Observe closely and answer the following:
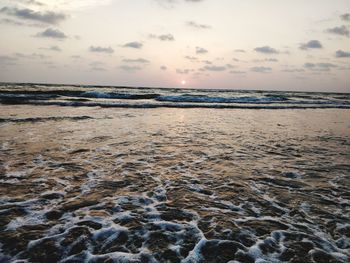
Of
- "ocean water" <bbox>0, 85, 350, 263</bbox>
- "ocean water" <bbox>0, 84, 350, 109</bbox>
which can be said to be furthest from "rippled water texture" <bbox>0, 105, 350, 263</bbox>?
"ocean water" <bbox>0, 84, 350, 109</bbox>

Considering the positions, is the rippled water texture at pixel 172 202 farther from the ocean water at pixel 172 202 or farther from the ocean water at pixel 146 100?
the ocean water at pixel 146 100

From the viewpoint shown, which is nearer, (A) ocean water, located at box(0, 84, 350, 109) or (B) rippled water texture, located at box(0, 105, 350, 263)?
(B) rippled water texture, located at box(0, 105, 350, 263)

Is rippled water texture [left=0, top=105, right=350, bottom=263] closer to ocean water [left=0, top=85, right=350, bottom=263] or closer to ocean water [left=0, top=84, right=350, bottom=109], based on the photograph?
ocean water [left=0, top=85, right=350, bottom=263]

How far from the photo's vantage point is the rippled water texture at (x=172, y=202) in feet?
13.0

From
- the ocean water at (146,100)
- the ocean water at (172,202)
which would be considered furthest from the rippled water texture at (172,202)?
the ocean water at (146,100)

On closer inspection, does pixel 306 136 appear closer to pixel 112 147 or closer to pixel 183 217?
pixel 112 147

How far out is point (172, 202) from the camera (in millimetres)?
5527

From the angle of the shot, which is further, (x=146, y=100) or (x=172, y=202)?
(x=146, y=100)

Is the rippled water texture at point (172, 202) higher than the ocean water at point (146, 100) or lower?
lower

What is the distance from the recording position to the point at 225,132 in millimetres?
13766

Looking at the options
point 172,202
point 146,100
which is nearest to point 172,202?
point 172,202

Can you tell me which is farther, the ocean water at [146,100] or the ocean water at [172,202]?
the ocean water at [146,100]

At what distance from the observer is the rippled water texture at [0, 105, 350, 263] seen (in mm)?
3971

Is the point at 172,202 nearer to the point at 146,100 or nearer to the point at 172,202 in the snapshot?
the point at 172,202
